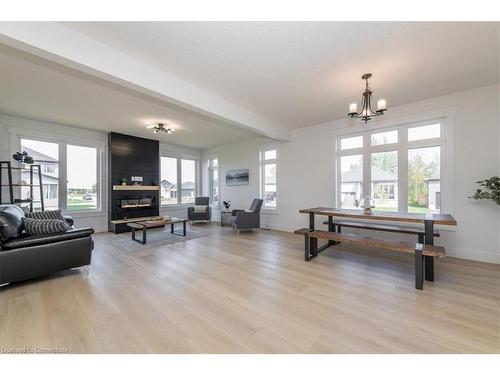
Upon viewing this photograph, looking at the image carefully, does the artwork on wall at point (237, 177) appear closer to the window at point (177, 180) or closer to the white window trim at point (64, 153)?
the window at point (177, 180)

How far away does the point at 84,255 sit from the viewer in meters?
2.77

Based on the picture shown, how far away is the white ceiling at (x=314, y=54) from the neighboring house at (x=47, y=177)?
171 inches

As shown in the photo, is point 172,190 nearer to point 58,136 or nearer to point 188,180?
point 188,180

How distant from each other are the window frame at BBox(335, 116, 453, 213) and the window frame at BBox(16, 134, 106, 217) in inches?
241

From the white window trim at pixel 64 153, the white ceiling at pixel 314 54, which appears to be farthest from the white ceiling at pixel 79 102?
the white ceiling at pixel 314 54

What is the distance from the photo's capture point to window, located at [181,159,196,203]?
7.63 meters

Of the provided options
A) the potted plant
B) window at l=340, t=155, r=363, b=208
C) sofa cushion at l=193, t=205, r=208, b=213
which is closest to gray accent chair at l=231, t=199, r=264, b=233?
sofa cushion at l=193, t=205, r=208, b=213

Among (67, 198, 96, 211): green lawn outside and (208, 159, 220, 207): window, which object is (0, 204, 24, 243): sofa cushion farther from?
(208, 159, 220, 207): window

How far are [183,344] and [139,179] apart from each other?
5.57 meters

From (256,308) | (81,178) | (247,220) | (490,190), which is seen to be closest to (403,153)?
(490,190)

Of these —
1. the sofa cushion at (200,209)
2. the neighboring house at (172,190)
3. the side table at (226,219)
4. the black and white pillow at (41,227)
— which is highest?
the neighboring house at (172,190)

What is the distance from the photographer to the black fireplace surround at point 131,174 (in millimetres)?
5574

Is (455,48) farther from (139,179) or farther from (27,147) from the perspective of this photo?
(27,147)

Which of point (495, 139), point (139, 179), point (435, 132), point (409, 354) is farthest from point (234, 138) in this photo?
point (409, 354)
